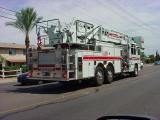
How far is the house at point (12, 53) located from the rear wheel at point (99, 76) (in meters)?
34.2

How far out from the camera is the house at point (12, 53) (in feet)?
174

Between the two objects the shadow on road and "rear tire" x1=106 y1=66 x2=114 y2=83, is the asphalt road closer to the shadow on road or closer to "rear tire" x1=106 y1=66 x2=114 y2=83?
the shadow on road

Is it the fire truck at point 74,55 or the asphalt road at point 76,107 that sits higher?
the fire truck at point 74,55

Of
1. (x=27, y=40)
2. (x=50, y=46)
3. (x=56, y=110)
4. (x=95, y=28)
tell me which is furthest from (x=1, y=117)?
(x=27, y=40)

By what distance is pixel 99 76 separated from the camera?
19.6 meters

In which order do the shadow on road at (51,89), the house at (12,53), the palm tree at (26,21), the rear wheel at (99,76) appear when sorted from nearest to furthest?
the shadow on road at (51,89)
the rear wheel at (99,76)
the palm tree at (26,21)
the house at (12,53)

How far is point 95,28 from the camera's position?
848 inches

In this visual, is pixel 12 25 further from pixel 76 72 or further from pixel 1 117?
pixel 1 117

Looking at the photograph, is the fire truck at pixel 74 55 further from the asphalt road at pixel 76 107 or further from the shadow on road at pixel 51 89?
the asphalt road at pixel 76 107

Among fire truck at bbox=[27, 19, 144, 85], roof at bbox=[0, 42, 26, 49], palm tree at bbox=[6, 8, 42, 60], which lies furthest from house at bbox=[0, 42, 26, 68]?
fire truck at bbox=[27, 19, 144, 85]

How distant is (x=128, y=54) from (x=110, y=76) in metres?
5.10

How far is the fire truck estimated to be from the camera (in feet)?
55.9

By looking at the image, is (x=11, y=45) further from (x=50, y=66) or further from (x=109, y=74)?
(x=50, y=66)

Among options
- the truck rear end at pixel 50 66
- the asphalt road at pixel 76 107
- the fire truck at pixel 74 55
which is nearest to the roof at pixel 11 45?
the fire truck at pixel 74 55
